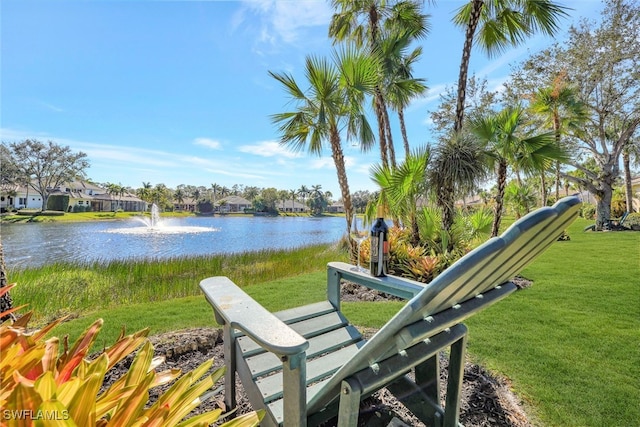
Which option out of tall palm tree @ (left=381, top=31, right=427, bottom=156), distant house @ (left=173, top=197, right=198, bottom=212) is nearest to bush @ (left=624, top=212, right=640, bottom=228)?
tall palm tree @ (left=381, top=31, right=427, bottom=156)

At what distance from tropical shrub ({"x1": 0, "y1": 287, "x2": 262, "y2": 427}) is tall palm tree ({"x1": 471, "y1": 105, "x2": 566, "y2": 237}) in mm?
5943

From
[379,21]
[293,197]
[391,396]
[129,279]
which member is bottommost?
[129,279]

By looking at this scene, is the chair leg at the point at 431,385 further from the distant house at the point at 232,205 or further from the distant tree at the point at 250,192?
the distant tree at the point at 250,192

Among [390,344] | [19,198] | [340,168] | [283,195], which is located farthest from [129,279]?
[283,195]

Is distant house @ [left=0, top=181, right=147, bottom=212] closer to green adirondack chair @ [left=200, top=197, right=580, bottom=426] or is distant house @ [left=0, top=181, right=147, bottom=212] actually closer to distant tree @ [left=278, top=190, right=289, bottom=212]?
distant tree @ [left=278, top=190, right=289, bottom=212]

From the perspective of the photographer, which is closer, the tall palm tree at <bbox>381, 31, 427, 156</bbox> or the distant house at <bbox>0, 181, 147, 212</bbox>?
the tall palm tree at <bbox>381, 31, 427, 156</bbox>

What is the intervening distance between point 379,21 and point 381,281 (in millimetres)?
8577

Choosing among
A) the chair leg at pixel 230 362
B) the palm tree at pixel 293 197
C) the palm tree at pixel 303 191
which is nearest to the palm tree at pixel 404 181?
the chair leg at pixel 230 362

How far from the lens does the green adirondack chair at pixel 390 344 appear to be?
0.78m

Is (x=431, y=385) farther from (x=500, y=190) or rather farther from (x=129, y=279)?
(x=129, y=279)

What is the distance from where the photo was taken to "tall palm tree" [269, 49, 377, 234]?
17.8ft

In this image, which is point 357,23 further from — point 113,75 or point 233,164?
point 233,164

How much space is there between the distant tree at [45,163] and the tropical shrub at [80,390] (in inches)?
1534

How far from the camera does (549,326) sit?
2742 mm
